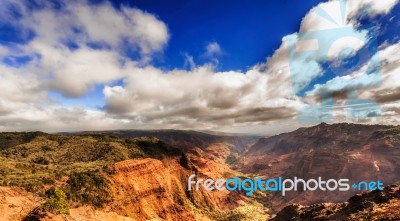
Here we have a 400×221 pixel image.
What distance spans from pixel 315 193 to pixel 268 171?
66.2 m

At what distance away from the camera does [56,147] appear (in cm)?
9019

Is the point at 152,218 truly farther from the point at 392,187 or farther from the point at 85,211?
the point at 392,187

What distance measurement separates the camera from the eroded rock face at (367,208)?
1270 inches

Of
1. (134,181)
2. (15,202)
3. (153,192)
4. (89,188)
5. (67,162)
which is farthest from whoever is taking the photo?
(153,192)

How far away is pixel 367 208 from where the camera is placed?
118 ft

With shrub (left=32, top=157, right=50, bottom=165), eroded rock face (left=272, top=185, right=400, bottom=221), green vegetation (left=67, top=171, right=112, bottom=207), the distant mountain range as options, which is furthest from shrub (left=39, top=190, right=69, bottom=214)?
eroded rock face (left=272, top=185, right=400, bottom=221)

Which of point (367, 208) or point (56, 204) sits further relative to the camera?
point (56, 204)

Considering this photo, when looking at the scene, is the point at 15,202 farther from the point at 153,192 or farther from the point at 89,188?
the point at 153,192

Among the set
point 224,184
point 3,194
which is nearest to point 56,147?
point 3,194

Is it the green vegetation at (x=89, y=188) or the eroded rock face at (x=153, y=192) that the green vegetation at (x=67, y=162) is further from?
the eroded rock face at (x=153, y=192)

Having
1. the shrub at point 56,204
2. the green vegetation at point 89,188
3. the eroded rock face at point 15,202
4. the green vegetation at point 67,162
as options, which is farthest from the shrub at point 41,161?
the eroded rock face at point 15,202

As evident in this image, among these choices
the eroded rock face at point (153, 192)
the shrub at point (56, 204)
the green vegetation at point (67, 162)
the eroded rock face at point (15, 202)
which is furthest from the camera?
the eroded rock face at point (153, 192)

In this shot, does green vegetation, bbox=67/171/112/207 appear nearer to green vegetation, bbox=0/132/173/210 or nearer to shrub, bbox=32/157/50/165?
green vegetation, bbox=0/132/173/210

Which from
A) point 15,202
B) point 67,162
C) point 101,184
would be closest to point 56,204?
point 15,202
